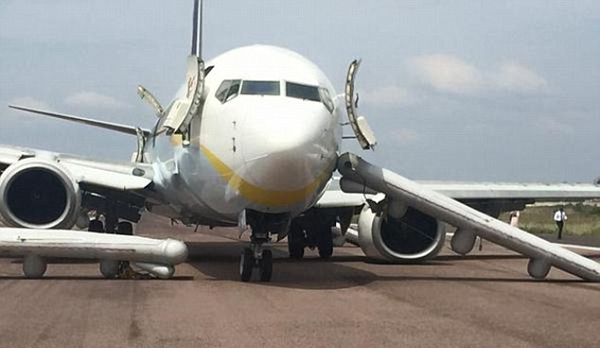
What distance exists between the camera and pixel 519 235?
51.9 ft

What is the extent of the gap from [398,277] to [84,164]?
24.3ft

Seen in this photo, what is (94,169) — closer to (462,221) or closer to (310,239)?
(310,239)

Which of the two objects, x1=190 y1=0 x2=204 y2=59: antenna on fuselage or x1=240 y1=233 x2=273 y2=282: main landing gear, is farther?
x1=190 y1=0 x2=204 y2=59: antenna on fuselage

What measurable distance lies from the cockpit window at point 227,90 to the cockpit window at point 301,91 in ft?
2.61

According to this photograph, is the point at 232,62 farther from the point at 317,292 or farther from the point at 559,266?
the point at 559,266

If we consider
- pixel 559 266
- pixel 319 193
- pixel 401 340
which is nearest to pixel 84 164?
pixel 319 193

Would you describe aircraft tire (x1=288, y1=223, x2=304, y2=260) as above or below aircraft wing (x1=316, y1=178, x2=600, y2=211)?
below

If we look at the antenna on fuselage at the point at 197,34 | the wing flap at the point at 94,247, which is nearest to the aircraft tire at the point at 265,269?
the wing flap at the point at 94,247

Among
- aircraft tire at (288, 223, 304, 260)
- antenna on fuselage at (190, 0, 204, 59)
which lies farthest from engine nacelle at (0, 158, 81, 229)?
antenna on fuselage at (190, 0, 204, 59)

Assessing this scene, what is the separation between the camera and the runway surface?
8.79 m

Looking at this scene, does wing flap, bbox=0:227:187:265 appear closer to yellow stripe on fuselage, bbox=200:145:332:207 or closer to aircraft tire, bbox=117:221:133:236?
yellow stripe on fuselage, bbox=200:145:332:207

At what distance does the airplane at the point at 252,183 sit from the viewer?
531 inches

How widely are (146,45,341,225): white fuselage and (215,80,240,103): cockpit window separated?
2 centimetres

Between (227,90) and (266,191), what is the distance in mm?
1941
